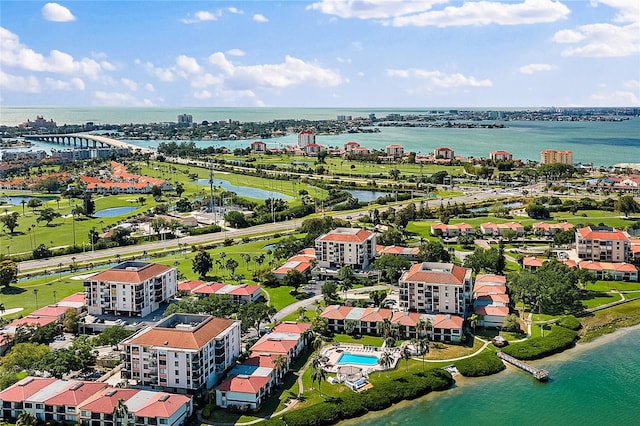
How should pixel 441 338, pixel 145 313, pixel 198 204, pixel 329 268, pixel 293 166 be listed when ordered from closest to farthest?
pixel 441 338 → pixel 145 313 → pixel 329 268 → pixel 198 204 → pixel 293 166

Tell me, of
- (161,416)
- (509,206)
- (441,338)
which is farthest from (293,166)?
(161,416)

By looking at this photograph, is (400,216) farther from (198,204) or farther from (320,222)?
(198,204)

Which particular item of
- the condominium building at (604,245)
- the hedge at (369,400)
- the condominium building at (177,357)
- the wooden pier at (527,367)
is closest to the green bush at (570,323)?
the wooden pier at (527,367)

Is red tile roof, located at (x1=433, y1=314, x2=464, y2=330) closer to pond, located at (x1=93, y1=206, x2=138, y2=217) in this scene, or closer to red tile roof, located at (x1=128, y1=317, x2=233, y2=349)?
red tile roof, located at (x1=128, y1=317, x2=233, y2=349)

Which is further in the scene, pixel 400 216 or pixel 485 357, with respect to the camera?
pixel 400 216

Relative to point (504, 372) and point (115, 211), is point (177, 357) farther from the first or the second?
point (115, 211)

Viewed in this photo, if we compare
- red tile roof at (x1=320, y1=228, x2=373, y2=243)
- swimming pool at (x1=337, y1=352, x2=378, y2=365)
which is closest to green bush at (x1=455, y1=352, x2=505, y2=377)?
swimming pool at (x1=337, y1=352, x2=378, y2=365)
